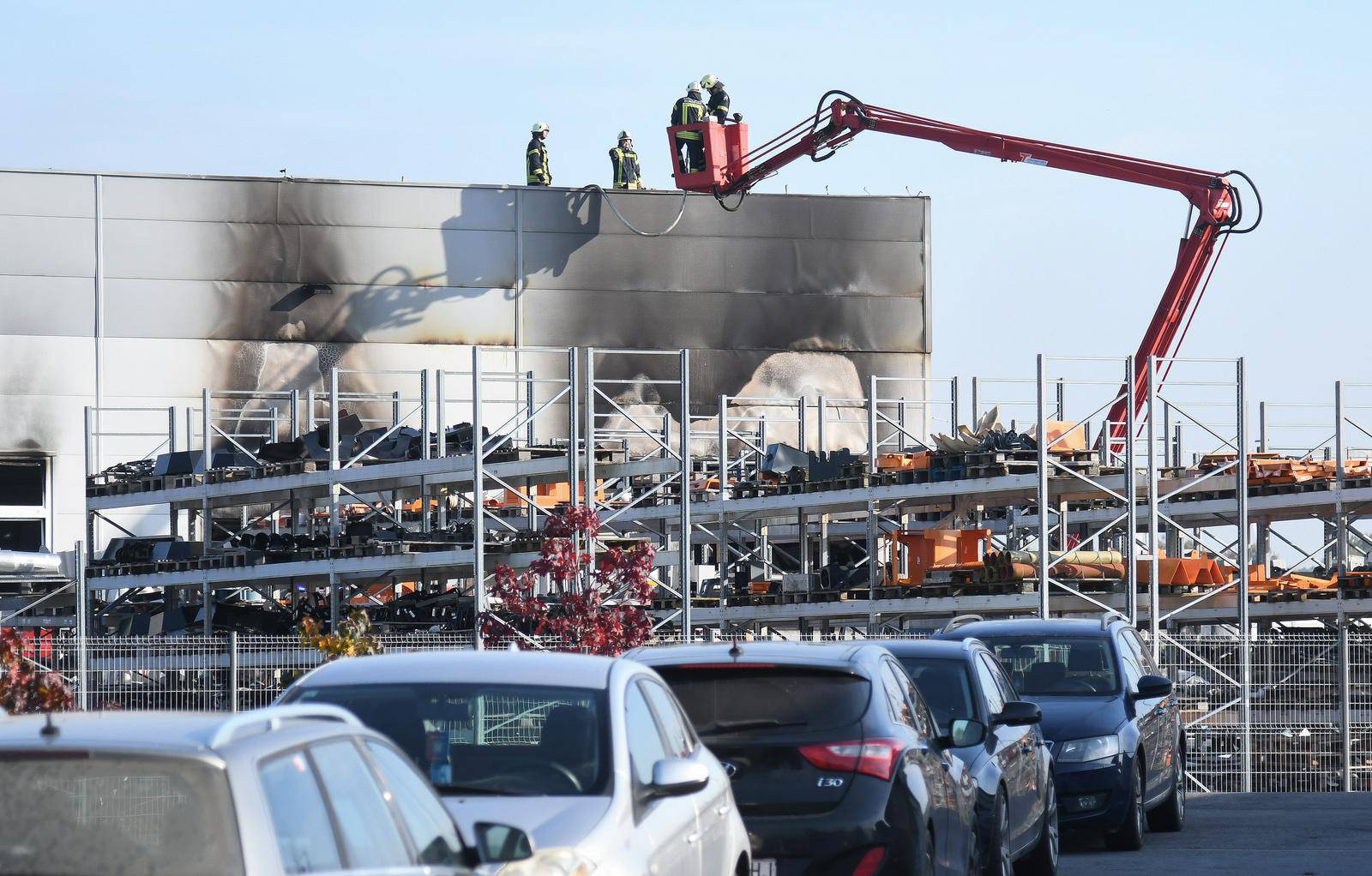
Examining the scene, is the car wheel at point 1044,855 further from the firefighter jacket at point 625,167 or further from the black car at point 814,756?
the firefighter jacket at point 625,167

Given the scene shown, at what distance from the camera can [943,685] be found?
12781 millimetres

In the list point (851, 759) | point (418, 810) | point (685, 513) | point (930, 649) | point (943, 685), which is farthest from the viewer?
point (685, 513)

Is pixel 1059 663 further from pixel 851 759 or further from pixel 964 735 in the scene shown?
pixel 851 759

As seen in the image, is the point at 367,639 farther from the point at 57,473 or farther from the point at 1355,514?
the point at 57,473

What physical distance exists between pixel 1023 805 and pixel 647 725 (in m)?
5.34

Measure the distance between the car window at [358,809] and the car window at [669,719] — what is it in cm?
285

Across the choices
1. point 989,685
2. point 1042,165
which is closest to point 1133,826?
point 989,685

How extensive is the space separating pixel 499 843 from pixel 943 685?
725 centimetres

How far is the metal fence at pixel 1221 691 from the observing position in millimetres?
25266

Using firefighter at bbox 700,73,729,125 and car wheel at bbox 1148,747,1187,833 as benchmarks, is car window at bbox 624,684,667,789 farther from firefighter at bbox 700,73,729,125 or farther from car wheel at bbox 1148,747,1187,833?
firefighter at bbox 700,73,729,125

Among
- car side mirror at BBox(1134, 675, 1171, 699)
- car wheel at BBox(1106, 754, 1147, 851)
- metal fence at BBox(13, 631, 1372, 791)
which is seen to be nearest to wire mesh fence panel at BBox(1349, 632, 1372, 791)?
metal fence at BBox(13, 631, 1372, 791)

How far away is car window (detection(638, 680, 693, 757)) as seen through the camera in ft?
27.2

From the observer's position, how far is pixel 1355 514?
40.3m

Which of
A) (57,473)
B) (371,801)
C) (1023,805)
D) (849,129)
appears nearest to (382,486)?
(57,473)
